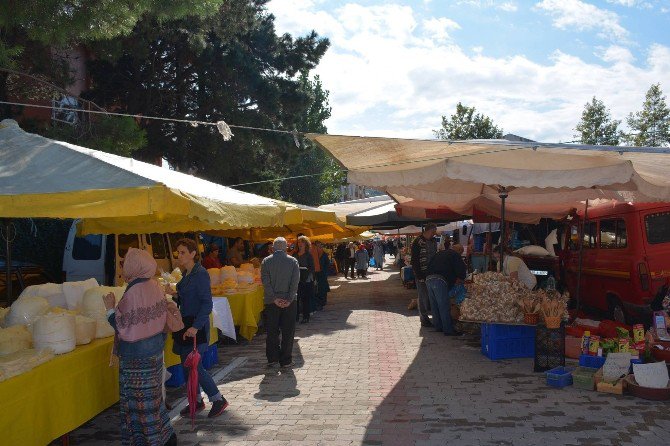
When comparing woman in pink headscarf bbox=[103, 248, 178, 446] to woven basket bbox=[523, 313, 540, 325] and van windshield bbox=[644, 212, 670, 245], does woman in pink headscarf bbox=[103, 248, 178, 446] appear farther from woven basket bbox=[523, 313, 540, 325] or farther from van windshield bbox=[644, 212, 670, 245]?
van windshield bbox=[644, 212, 670, 245]

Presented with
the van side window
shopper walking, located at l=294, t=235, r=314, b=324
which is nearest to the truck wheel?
the van side window

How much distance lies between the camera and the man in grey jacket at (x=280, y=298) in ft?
26.1

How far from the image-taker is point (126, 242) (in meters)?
12.2

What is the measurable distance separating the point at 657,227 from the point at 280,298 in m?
6.50

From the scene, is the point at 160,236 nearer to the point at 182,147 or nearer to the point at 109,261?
the point at 109,261

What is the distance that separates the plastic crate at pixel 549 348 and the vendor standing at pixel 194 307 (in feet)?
12.9

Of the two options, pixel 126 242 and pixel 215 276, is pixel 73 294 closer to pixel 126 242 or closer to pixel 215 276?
pixel 215 276

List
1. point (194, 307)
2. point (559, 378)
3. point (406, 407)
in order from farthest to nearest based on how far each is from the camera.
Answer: point (559, 378) → point (406, 407) → point (194, 307)

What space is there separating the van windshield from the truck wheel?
1.33 meters

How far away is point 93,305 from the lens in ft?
18.7

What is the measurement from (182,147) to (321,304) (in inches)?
287

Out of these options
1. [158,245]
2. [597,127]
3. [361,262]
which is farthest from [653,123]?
[158,245]

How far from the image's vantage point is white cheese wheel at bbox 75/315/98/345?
5.11m

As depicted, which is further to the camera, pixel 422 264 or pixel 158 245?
pixel 158 245
